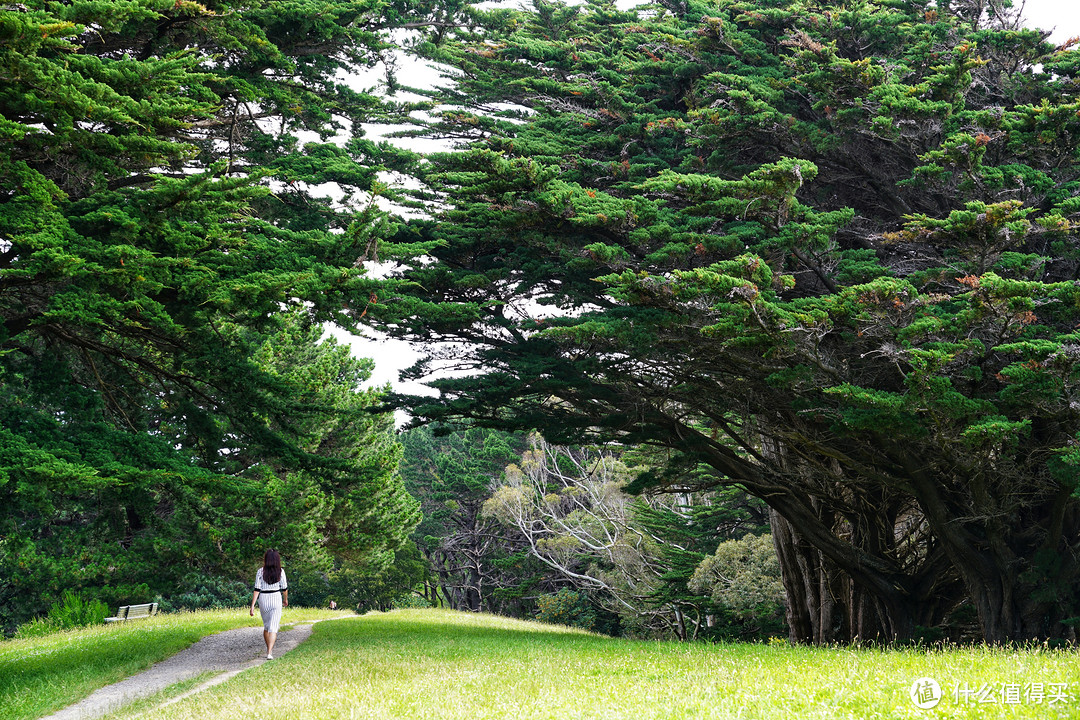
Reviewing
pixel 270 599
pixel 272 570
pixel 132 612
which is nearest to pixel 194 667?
pixel 270 599

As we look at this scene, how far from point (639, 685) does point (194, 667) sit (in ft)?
27.5

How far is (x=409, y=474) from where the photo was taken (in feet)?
181

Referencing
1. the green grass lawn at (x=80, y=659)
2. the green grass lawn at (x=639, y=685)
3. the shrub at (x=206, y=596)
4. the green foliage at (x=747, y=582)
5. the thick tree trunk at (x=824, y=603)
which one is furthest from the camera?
the shrub at (x=206, y=596)

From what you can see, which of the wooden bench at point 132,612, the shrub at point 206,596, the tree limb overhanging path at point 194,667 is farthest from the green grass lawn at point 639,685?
the shrub at point 206,596

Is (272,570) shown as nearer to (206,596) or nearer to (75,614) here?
(75,614)

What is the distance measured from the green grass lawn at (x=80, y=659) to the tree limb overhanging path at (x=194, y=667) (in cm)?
21

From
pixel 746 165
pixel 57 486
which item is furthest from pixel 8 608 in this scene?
pixel 746 165

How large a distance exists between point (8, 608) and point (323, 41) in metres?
A: 22.8

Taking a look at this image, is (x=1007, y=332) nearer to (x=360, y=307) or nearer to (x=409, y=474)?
(x=360, y=307)

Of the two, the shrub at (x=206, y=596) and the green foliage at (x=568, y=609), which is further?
the green foliage at (x=568, y=609)

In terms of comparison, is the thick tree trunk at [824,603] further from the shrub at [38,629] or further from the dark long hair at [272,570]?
the shrub at [38,629]

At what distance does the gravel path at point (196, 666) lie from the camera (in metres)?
9.17

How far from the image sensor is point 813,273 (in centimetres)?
1255

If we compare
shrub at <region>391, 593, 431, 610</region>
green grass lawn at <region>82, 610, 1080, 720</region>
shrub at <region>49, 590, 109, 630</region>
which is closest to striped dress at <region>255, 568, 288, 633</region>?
green grass lawn at <region>82, 610, 1080, 720</region>
